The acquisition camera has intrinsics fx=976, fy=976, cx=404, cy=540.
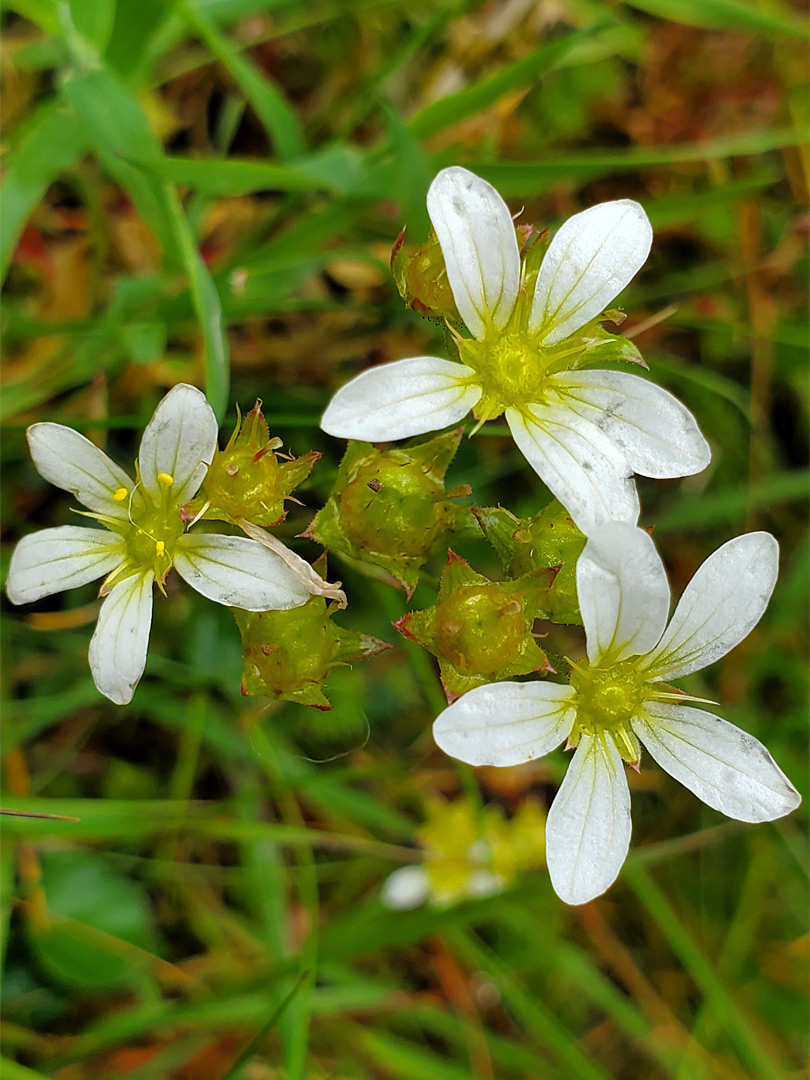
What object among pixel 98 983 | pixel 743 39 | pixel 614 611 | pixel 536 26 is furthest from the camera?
pixel 743 39

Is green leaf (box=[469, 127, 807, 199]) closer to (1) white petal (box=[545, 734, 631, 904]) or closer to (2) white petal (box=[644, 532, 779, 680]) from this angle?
(2) white petal (box=[644, 532, 779, 680])

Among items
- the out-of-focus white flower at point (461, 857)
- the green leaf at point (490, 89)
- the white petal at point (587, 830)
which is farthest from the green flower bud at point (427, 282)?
the out-of-focus white flower at point (461, 857)

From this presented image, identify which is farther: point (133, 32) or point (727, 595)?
point (133, 32)

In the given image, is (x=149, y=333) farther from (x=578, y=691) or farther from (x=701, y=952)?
(x=701, y=952)

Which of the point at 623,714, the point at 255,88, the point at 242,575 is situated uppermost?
the point at 255,88

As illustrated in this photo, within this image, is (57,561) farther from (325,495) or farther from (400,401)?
(325,495)

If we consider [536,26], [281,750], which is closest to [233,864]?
[281,750]

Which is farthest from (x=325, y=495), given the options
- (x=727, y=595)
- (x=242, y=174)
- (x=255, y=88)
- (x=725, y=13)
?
(x=725, y=13)
